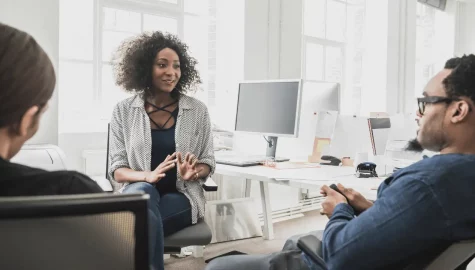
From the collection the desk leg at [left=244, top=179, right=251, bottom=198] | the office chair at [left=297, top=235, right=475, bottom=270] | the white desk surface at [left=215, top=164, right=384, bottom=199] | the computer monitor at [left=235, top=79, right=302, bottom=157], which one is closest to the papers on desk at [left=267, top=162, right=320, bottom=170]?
the white desk surface at [left=215, top=164, right=384, bottom=199]

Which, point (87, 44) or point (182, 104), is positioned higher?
point (87, 44)

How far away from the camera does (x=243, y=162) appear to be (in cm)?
294

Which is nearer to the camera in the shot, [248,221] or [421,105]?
[421,105]

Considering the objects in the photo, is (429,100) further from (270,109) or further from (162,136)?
(270,109)

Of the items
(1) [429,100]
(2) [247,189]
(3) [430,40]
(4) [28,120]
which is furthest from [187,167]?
(3) [430,40]

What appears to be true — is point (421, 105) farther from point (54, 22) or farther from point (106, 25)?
point (106, 25)

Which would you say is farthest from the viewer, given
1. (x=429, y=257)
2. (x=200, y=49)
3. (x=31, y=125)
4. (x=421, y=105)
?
(x=200, y=49)

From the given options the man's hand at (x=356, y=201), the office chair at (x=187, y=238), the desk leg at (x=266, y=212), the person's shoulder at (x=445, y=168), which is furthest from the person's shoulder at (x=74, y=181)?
the desk leg at (x=266, y=212)

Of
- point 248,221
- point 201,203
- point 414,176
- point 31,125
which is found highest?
point 31,125

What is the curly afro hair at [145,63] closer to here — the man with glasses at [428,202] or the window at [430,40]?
the man with glasses at [428,202]

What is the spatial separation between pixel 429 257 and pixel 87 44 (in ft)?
9.82

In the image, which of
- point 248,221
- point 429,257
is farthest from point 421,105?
point 248,221

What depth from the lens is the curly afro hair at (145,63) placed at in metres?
2.71

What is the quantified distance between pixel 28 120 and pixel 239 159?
2.28m
